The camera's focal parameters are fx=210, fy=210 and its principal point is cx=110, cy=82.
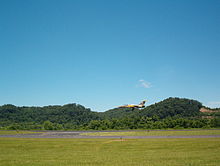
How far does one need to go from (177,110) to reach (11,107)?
454 ft

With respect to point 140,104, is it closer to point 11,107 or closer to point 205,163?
point 205,163

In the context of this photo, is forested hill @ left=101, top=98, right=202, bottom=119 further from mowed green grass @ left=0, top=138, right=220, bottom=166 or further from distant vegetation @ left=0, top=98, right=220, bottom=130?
mowed green grass @ left=0, top=138, right=220, bottom=166

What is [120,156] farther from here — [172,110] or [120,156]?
[172,110]

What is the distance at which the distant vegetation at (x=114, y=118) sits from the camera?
83.4 m

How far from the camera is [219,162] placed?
1781 centimetres

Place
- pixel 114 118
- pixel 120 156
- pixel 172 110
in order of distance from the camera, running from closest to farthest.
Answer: pixel 120 156 → pixel 114 118 → pixel 172 110

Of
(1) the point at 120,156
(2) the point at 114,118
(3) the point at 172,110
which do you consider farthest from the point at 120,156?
(3) the point at 172,110

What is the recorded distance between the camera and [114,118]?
96.5m

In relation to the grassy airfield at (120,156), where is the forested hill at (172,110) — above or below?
above

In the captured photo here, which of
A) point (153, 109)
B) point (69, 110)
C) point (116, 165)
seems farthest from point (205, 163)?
point (69, 110)

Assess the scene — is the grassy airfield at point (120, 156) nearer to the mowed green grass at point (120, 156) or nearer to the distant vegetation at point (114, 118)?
the mowed green grass at point (120, 156)

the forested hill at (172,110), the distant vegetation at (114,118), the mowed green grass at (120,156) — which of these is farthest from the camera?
the forested hill at (172,110)

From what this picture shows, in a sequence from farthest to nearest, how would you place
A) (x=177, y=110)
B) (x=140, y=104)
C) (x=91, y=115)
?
(x=91, y=115) < (x=177, y=110) < (x=140, y=104)

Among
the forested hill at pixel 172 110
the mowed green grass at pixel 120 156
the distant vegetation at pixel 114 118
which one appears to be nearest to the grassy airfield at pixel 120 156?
the mowed green grass at pixel 120 156
